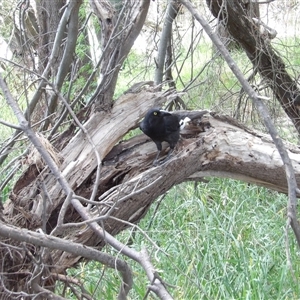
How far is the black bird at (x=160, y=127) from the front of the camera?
222 cm

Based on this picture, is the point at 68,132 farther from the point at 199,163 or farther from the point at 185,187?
the point at 185,187

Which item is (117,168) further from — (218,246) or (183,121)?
(218,246)

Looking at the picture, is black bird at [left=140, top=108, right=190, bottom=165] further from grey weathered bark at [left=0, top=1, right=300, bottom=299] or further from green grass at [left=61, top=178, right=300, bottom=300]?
green grass at [left=61, top=178, right=300, bottom=300]

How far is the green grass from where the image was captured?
267 centimetres

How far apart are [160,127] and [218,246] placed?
1173 mm

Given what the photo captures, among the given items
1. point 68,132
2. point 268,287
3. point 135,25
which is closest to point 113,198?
point 68,132

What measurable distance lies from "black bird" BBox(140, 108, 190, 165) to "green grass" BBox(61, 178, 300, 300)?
41 cm

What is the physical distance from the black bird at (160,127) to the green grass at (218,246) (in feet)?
1.35

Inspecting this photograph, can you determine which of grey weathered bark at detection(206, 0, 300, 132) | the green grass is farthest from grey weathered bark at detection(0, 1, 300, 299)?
grey weathered bark at detection(206, 0, 300, 132)

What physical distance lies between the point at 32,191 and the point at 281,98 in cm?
218

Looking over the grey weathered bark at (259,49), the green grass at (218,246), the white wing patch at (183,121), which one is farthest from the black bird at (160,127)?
the grey weathered bark at (259,49)

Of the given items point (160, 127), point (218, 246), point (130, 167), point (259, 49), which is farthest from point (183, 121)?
point (259, 49)

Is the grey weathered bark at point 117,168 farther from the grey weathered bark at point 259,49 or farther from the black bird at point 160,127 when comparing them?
the grey weathered bark at point 259,49

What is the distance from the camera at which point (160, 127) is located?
220cm
